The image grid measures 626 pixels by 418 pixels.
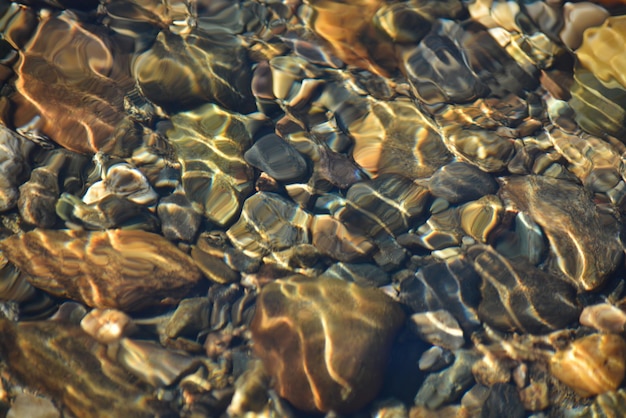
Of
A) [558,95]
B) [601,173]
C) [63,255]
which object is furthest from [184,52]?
[601,173]

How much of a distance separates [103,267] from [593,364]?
439cm

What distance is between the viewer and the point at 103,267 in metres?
4.16

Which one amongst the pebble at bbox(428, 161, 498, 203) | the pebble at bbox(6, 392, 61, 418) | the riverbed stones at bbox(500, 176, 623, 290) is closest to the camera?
the pebble at bbox(6, 392, 61, 418)

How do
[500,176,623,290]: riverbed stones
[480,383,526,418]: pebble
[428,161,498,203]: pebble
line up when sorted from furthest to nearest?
[428,161,498,203]: pebble → [500,176,623,290]: riverbed stones → [480,383,526,418]: pebble

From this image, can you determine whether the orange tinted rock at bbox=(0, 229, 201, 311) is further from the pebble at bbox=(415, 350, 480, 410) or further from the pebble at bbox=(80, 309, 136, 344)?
the pebble at bbox=(415, 350, 480, 410)

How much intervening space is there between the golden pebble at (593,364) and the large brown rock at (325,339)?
145cm

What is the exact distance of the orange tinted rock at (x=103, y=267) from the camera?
4.13m

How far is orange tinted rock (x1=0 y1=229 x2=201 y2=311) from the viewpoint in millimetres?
4133

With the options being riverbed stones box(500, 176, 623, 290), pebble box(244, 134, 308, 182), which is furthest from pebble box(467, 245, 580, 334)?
pebble box(244, 134, 308, 182)

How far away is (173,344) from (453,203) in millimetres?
2964

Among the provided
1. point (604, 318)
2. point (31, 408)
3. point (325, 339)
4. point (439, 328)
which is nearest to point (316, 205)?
point (325, 339)

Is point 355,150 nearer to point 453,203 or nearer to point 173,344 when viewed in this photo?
point 453,203

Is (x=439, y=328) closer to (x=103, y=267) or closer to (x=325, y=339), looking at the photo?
(x=325, y=339)

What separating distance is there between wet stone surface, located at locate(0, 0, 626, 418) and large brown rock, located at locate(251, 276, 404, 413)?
19 mm
